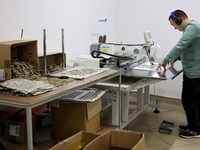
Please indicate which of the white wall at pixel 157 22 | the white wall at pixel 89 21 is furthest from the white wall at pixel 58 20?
the white wall at pixel 157 22

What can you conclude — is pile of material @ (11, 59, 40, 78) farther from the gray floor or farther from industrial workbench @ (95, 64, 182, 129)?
the gray floor

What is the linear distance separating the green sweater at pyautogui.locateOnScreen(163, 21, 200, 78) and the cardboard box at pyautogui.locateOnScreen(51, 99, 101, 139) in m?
1.12

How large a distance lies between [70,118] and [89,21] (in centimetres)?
208

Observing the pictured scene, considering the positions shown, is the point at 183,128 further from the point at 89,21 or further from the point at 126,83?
the point at 89,21

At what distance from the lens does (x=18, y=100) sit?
154 cm

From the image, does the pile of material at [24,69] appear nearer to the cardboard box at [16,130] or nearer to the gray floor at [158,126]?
the cardboard box at [16,130]

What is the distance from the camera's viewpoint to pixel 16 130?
7.13 feet

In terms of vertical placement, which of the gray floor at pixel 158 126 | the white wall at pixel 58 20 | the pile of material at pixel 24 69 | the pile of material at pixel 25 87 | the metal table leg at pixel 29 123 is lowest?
the gray floor at pixel 158 126

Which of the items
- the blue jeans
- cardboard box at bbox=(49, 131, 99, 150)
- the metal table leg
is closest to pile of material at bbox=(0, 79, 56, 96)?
the metal table leg

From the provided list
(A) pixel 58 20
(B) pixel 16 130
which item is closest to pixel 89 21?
(A) pixel 58 20

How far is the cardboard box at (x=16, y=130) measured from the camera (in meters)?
2.15

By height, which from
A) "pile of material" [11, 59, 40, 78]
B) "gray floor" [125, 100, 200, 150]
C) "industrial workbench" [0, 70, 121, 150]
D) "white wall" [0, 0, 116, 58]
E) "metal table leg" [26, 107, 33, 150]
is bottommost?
"gray floor" [125, 100, 200, 150]

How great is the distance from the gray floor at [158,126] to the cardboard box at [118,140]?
3.36 feet

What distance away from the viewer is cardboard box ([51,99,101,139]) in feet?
7.30
